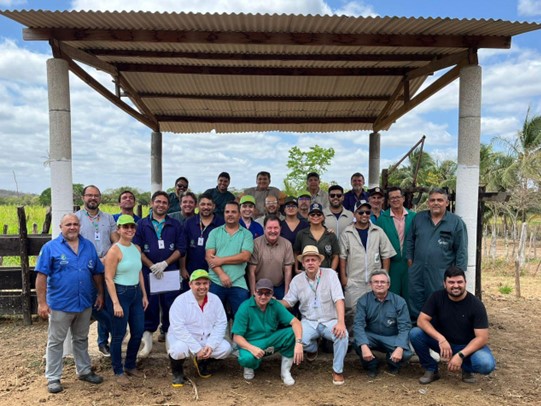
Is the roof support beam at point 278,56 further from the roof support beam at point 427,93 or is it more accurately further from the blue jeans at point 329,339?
the blue jeans at point 329,339

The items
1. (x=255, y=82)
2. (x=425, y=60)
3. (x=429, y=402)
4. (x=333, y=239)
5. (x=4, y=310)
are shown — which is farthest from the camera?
(x=255, y=82)

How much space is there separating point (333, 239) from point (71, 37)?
3822mm

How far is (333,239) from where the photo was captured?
5.09 meters

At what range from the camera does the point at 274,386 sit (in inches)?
181

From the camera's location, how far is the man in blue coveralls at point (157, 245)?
502 centimetres

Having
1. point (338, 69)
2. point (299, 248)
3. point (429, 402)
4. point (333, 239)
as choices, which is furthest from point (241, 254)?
point (338, 69)

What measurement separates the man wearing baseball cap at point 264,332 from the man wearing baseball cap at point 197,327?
7.4 inches

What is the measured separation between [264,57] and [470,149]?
3.10 meters

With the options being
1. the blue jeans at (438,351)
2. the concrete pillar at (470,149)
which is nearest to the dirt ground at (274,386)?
the blue jeans at (438,351)

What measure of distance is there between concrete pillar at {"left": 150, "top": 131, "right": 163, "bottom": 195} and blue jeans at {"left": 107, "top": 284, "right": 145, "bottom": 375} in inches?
247

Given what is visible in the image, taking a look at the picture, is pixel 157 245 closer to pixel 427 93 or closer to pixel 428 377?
pixel 428 377

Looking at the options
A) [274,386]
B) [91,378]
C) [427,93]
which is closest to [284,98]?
[427,93]

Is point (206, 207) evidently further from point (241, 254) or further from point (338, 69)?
point (338, 69)

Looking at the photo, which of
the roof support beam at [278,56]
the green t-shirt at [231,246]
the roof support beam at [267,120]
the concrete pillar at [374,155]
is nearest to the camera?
the green t-shirt at [231,246]
